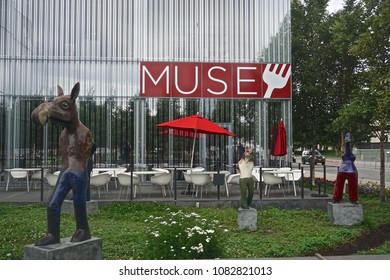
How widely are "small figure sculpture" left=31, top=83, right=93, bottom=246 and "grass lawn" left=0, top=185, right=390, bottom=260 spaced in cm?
89

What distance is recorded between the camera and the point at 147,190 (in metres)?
10.9

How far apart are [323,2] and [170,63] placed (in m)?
5.95

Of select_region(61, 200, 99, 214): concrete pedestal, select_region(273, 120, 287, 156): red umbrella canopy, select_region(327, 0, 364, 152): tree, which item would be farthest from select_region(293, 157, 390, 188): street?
select_region(61, 200, 99, 214): concrete pedestal

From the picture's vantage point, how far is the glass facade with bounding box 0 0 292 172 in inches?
488

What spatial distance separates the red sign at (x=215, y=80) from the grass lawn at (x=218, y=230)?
501cm

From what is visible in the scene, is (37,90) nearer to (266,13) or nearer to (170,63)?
(170,63)

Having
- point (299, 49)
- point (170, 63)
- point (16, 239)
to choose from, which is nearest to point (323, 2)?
point (299, 49)

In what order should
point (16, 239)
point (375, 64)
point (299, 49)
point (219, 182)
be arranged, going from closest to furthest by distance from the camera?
point (16, 239), point (219, 182), point (375, 64), point (299, 49)

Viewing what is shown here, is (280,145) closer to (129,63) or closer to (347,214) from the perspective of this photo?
(347,214)

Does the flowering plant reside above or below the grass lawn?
above

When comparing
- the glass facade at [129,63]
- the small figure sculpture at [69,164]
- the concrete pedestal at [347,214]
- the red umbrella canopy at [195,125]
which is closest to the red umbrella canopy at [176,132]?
the glass facade at [129,63]

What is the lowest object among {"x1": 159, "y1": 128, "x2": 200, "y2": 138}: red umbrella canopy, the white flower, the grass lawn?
the grass lawn

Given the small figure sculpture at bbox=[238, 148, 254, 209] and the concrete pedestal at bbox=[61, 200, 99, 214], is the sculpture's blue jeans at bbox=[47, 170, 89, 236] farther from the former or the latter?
the concrete pedestal at bbox=[61, 200, 99, 214]

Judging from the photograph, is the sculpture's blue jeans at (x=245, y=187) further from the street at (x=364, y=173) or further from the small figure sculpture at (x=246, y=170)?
the street at (x=364, y=173)
